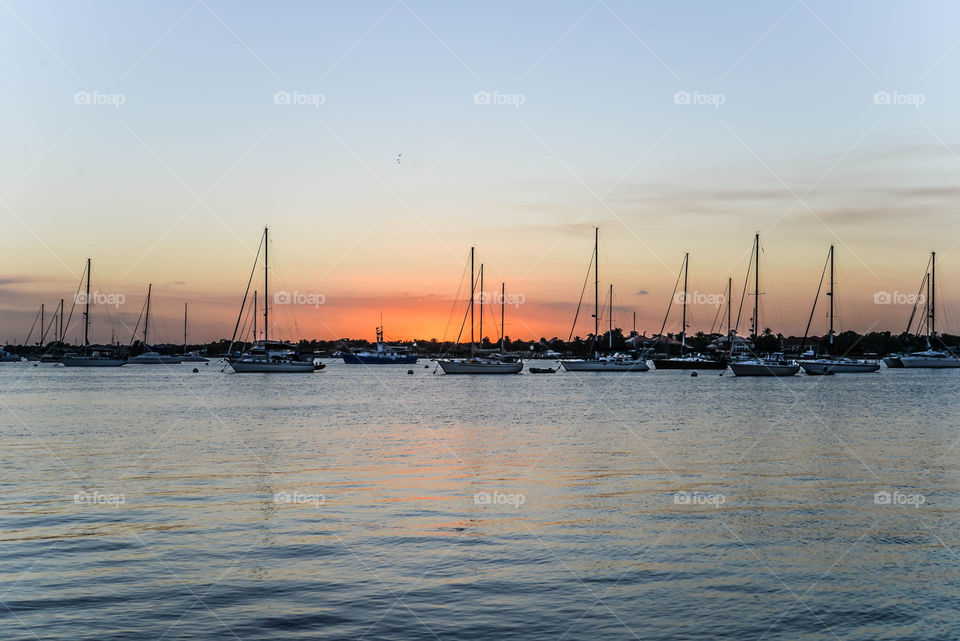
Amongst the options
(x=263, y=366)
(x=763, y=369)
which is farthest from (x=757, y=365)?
(x=263, y=366)

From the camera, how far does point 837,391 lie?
331 ft

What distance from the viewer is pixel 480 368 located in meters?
141

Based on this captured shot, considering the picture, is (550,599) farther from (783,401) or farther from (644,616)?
(783,401)

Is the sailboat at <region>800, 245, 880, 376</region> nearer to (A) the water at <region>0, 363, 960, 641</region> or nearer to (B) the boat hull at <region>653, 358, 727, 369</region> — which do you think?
(B) the boat hull at <region>653, 358, 727, 369</region>

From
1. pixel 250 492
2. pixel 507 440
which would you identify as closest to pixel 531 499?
pixel 250 492

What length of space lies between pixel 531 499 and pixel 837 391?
279ft

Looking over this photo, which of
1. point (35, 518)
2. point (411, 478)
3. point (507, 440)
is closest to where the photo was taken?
point (35, 518)

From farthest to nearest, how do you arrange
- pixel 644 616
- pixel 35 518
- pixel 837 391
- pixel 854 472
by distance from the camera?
pixel 837 391
pixel 854 472
pixel 35 518
pixel 644 616

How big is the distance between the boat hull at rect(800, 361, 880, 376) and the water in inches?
4069
